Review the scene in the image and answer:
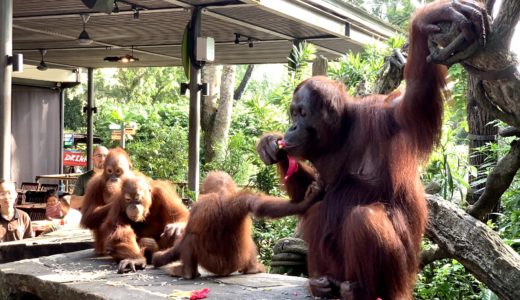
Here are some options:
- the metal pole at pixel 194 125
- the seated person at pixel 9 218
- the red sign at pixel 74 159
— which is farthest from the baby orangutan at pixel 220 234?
the red sign at pixel 74 159

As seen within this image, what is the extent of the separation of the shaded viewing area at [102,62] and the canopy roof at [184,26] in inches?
0.7

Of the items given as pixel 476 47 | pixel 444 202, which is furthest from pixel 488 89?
pixel 444 202

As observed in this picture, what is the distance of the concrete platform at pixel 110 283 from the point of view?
10.6 ft

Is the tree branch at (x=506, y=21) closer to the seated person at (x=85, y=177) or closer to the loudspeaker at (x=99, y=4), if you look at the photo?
the seated person at (x=85, y=177)

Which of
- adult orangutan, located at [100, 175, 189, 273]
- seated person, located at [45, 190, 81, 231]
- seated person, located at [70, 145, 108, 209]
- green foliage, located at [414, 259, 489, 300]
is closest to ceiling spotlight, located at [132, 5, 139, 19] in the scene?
seated person, located at [70, 145, 108, 209]

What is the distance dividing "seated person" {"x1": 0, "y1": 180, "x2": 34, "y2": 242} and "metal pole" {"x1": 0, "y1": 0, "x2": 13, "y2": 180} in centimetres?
47

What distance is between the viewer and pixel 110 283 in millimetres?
3510

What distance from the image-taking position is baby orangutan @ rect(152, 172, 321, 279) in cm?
347

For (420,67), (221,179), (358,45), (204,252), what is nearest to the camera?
(420,67)

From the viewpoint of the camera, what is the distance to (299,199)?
3.21 m

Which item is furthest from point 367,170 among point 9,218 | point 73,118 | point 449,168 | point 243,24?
point 73,118

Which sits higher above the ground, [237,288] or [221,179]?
[221,179]

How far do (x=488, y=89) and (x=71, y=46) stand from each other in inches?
397

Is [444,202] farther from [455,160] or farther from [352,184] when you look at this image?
[455,160]
